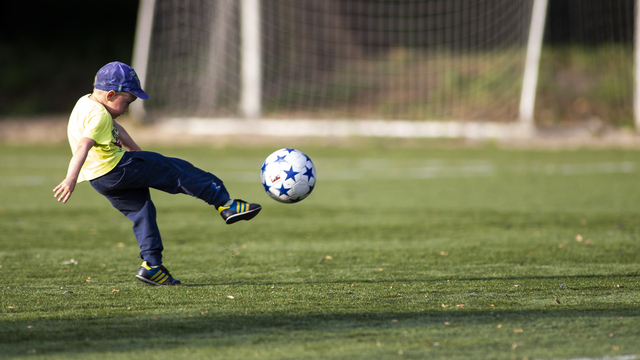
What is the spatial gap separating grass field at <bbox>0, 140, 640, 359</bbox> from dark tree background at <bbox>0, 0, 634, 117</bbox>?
11255 millimetres

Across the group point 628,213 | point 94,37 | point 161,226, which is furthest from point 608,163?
point 94,37

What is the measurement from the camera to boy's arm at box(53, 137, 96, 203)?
11.9ft

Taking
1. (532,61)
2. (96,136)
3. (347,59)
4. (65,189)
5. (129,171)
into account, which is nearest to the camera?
(65,189)

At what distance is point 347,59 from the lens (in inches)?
712

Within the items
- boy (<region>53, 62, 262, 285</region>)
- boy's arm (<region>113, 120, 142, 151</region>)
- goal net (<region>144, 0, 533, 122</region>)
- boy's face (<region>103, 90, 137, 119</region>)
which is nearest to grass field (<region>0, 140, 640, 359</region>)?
boy (<region>53, 62, 262, 285</region>)

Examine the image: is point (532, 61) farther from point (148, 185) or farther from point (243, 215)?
point (148, 185)

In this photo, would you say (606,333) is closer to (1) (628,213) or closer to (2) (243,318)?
(2) (243,318)

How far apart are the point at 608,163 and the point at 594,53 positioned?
9.71m

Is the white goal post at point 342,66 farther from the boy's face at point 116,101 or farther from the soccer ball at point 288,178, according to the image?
the boy's face at point 116,101

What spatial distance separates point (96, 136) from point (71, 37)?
77.5ft

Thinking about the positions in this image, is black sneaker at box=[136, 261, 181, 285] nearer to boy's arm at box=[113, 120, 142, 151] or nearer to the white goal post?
boy's arm at box=[113, 120, 142, 151]

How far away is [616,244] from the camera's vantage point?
5438 mm

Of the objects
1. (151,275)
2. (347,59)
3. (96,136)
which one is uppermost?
(347,59)

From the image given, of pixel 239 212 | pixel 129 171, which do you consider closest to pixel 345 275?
pixel 239 212
